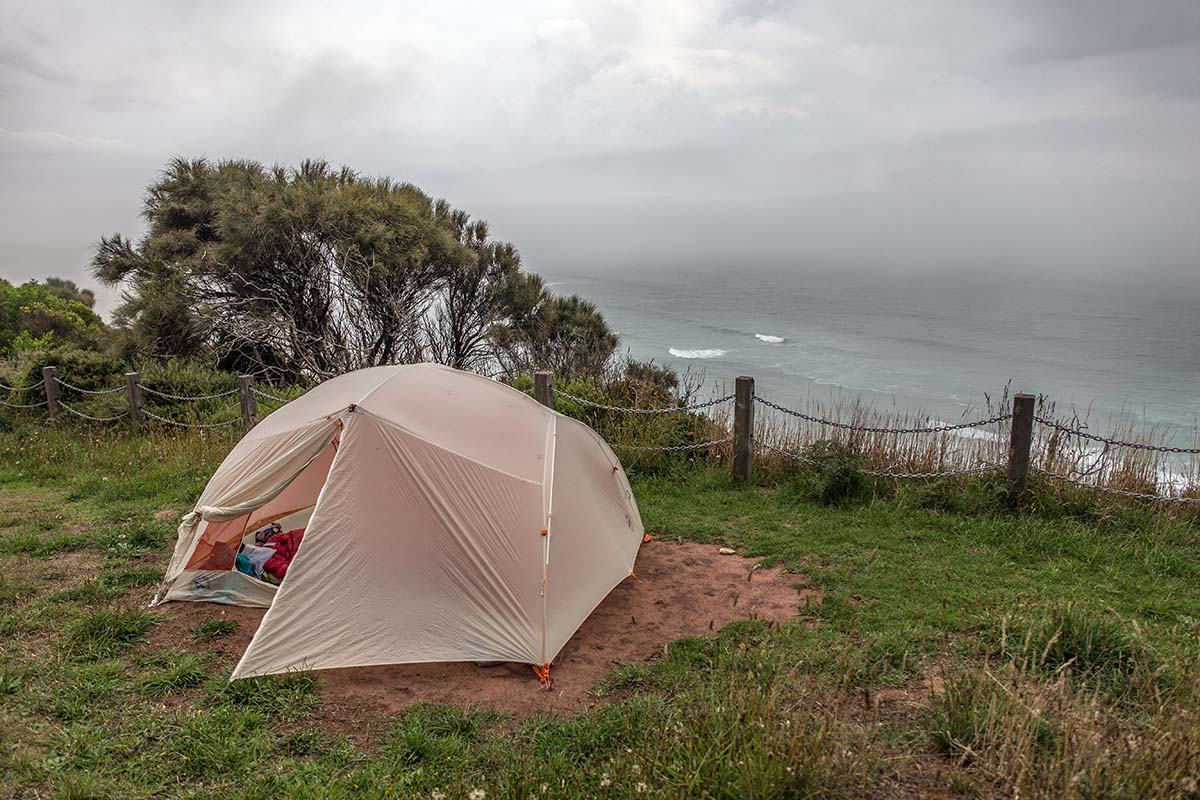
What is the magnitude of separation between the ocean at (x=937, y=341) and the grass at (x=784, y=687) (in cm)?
676

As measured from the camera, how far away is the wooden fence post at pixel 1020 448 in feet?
24.6

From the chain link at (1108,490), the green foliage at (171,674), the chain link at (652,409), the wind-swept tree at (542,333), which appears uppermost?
the wind-swept tree at (542,333)

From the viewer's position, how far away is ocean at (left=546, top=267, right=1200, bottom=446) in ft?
108

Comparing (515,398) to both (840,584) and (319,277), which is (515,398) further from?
(319,277)

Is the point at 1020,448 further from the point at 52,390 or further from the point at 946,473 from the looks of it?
the point at 52,390

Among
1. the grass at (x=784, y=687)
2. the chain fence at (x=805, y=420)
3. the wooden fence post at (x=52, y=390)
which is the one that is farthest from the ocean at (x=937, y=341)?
the wooden fence post at (x=52, y=390)

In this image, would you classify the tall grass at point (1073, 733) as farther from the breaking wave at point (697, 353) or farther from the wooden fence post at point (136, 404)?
the breaking wave at point (697, 353)

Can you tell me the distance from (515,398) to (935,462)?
4.97 m

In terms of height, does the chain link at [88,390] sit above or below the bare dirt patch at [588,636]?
above

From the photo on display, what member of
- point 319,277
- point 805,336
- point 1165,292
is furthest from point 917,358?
point 1165,292

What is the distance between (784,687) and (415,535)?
2764mm

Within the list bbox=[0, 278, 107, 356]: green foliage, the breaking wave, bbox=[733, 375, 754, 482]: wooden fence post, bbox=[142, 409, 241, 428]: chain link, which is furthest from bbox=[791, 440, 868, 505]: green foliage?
the breaking wave

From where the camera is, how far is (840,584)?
6.30 metres

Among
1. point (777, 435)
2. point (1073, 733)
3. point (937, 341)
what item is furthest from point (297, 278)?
point (937, 341)
